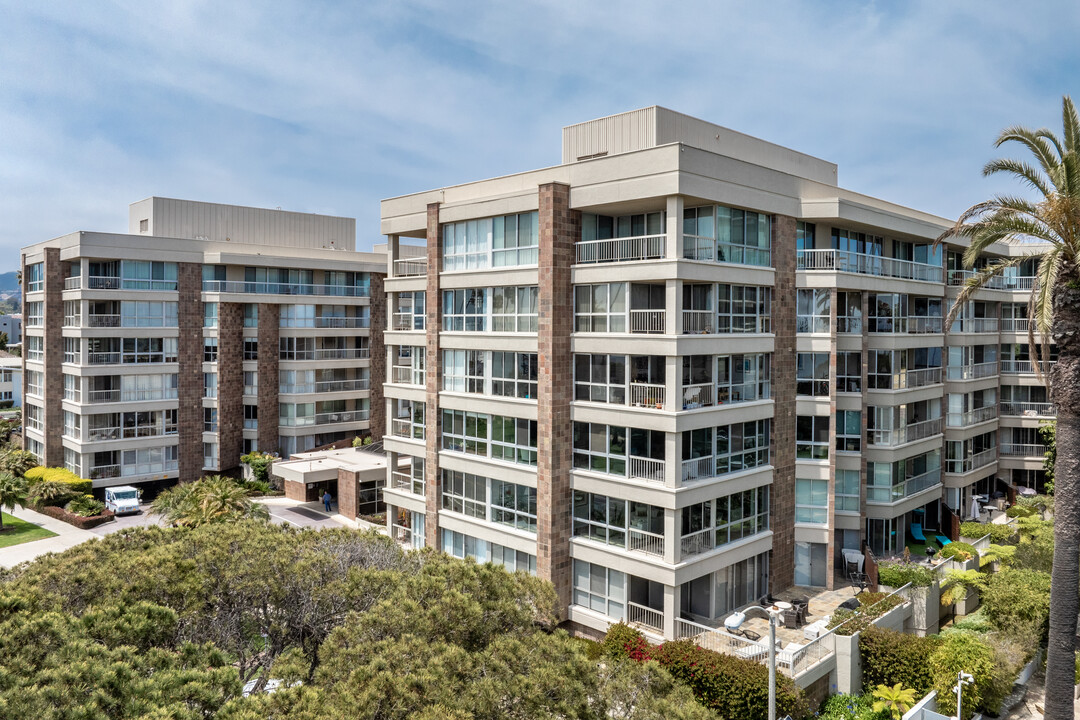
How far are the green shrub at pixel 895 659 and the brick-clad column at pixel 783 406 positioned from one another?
486 cm

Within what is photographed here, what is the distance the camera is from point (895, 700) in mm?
A: 20156

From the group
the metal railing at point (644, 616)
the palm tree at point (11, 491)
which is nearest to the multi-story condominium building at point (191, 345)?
the palm tree at point (11, 491)

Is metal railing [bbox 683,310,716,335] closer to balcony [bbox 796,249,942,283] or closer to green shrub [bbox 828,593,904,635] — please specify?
balcony [bbox 796,249,942,283]

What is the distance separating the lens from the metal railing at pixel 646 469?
2291 centimetres

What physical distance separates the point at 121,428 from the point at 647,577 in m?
36.5

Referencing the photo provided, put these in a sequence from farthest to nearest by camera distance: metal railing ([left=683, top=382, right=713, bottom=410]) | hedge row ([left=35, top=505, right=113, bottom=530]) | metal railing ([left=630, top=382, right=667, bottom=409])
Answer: hedge row ([left=35, top=505, right=113, bottom=530]) < metal railing ([left=683, top=382, right=713, bottom=410]) < metal railing ([left=630, top=382, right=667, bottom=409])

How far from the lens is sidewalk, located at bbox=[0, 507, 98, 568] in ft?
110

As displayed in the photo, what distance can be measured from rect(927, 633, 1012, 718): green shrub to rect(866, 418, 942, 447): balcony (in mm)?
10087

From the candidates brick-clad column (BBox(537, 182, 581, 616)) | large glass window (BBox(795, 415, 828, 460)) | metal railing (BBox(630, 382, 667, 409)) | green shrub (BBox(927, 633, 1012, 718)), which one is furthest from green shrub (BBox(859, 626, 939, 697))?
brick-clad column (BBox(537, 182, 581, 616))

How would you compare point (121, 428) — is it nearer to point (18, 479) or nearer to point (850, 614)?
point (18, 479)

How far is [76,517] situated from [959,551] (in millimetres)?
43726

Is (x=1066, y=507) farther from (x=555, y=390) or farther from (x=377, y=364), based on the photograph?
(x=377, y=364)

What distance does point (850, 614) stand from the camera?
2306cm

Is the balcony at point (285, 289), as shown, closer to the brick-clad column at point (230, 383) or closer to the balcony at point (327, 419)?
the brick-clad column at point (230, 383)
